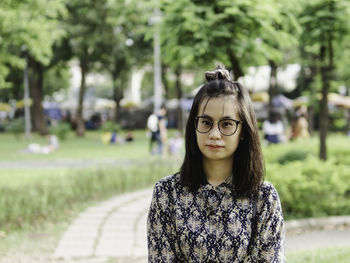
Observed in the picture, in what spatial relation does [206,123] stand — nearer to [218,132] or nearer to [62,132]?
[218,132]

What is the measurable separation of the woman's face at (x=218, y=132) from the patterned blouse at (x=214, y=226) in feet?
0.47

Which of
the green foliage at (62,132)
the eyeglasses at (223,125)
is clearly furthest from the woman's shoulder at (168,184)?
the green foliage at (62,132)

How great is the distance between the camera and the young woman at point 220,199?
6.16 ft

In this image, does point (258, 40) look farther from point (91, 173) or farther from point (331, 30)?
point (91, 173)

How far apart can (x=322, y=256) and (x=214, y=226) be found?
3.30 meters

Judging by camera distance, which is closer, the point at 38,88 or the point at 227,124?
the point at 227,124

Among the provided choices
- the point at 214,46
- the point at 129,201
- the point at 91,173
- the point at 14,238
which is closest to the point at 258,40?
the point at 214,46

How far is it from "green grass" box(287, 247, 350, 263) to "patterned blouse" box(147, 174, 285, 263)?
115 inches

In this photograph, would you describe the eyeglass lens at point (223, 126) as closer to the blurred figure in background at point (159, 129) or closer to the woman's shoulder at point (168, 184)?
the woman's shoulder at point (168, 184)

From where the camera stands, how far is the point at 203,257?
74.3 inches

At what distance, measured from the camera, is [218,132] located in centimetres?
188

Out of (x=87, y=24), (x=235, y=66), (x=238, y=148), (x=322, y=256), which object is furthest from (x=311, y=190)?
(x=87, y=24)

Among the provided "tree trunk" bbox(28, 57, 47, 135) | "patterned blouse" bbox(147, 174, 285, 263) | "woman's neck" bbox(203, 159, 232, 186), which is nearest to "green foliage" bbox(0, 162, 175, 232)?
"patterned blouse" bbox(147, 174, 285, 263)

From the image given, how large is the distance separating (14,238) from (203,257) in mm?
4543
